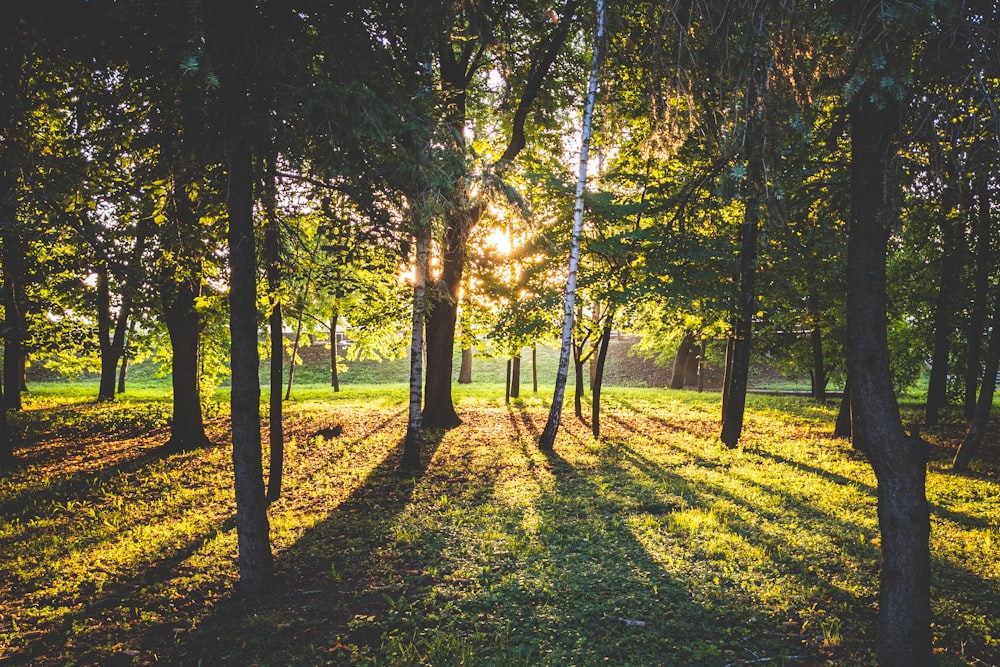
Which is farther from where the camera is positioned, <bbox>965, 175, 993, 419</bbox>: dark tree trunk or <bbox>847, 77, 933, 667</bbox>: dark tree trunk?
<bbox>965, 175, 993, 419</bbox>: dark tree trunk

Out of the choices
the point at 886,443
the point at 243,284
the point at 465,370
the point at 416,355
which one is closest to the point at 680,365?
the point at 465,370

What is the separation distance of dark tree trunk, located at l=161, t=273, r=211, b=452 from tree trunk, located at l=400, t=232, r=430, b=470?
18.8ft

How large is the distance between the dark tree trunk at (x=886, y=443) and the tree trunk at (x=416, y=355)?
674 cm

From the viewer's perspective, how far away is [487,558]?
6602mm

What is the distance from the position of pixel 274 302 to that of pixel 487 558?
521cm

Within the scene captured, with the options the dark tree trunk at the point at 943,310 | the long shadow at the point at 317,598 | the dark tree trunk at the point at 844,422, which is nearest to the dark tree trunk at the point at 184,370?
the long shadow at the point at 317,598

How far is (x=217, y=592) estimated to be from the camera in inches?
231

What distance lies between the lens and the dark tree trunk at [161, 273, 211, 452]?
1185 centimetres

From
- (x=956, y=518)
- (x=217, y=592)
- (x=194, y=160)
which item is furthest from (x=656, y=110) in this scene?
(x=956, y=518)

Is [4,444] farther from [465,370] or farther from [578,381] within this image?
[465,370]

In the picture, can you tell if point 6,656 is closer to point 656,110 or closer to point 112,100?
point 112,100

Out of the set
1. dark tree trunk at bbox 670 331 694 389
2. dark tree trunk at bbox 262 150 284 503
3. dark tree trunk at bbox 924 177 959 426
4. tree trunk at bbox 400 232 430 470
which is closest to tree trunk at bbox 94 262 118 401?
dark tree trunk at bbox 262 150 284 503

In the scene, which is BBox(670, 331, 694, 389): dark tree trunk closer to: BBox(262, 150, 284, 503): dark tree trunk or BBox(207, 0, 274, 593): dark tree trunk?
BBox(262, 150, 284, 503): dark tree trunk

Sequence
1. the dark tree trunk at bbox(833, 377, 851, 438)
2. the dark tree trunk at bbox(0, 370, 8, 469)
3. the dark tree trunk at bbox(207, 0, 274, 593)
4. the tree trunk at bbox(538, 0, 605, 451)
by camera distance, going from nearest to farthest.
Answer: the dark tree trunk at bbox(207, 0, 274, 593) → the dark tree trunk at bbox(0, 370, 8, 469) → the tree trunk at bbox(538, 0, 605, 451) → the dark tree trunk at bbox(833, 377, 851, 438)
